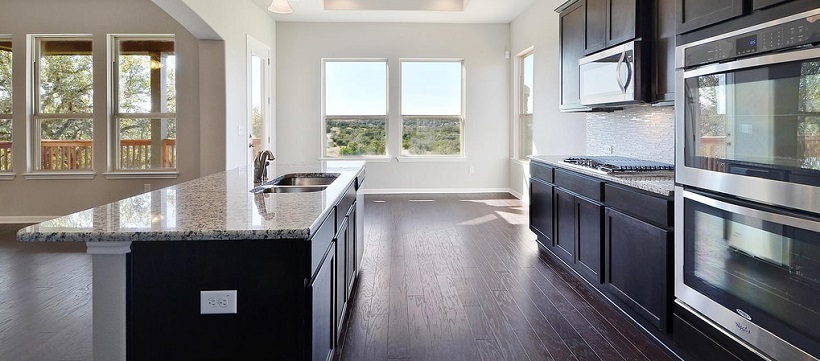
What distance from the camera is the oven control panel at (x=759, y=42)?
158 cm

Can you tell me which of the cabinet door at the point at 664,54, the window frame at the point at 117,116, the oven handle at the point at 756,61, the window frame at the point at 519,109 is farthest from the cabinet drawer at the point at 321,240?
the window frame at the point at 519,109

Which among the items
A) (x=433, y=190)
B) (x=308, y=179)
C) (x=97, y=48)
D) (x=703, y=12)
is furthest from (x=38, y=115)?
(x=703, y=12)

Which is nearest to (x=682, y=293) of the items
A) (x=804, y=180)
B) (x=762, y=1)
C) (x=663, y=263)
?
(x=663, y=263)

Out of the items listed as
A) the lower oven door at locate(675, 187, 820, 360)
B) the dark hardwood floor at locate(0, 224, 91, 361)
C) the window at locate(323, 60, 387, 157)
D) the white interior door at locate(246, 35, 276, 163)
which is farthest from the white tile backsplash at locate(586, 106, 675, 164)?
the window at locate(323, 60, 387, 157)

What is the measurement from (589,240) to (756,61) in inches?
68.2

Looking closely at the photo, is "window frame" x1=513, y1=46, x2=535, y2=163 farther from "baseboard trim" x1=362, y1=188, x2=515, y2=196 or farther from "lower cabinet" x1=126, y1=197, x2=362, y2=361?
"lower cabinet" x1=126, y1=197, x2=362, y2=361

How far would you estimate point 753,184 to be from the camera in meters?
1.80

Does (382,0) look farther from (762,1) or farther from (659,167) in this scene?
(762,1)

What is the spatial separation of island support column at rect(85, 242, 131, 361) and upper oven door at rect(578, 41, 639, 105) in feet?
9.24

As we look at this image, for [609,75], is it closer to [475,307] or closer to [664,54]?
[664,54]

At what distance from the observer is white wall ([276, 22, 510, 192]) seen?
8414 millimetres

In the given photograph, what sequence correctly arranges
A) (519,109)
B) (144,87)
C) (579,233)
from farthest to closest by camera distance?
1. (519,109)
2. (144,87)
3. (579,233)

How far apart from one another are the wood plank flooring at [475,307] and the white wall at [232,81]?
6.77ft

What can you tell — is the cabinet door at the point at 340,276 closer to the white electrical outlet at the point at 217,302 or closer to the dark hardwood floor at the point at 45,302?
the white electrical outlet at the point at 217,302
